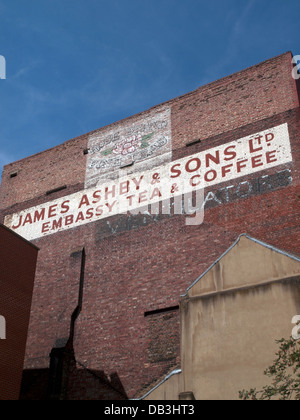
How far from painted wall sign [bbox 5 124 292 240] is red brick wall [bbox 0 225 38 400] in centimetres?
525

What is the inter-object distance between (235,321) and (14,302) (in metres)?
5.92

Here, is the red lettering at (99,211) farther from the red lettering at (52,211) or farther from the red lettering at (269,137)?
the red lettering at (269,137)

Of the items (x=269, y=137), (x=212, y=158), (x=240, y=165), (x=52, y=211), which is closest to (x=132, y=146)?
(x=212, y=158)

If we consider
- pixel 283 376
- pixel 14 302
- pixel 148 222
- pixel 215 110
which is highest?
pixel 215 110

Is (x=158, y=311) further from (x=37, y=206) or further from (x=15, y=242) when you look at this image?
(x=37, y=206)

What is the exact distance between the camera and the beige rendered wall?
36.7 ft

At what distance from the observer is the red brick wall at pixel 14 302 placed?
44.7 feet

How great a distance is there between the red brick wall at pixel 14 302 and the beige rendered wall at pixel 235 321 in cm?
355

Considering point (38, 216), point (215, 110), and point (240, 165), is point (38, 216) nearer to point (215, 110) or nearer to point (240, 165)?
point (215, 110)

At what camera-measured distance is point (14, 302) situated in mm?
14406

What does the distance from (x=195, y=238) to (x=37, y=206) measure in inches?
301

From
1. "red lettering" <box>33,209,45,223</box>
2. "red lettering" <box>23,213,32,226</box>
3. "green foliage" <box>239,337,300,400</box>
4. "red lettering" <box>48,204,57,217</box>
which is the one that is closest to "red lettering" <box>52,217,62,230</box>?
"red lettering" <box>48,204,57,217</box>

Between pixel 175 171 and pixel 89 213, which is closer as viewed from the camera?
pixel 175 171
